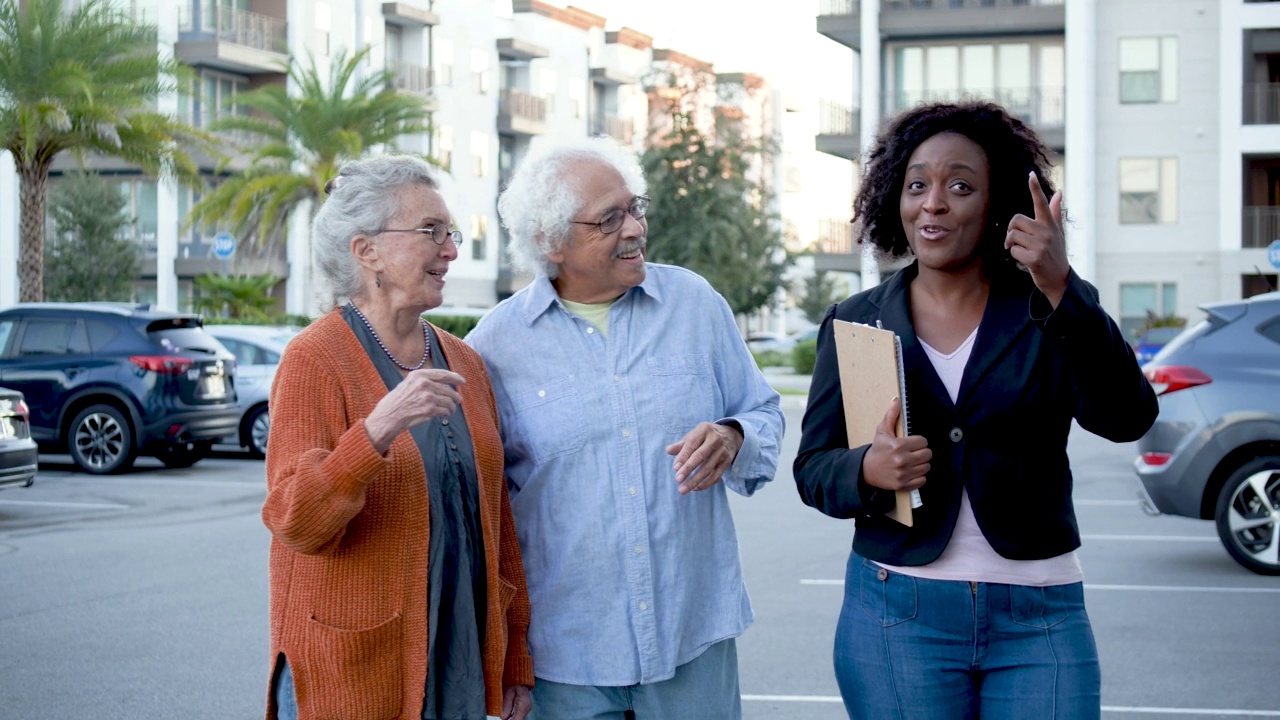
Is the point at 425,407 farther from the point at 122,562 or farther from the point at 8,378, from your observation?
the point at 8,378

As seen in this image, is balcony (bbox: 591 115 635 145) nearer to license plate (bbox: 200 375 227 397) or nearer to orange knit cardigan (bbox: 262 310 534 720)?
license plate (bbox: 200 375 227 397)

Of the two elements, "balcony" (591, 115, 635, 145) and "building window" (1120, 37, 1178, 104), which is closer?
"building window" (1120, 37, 1178, 104)

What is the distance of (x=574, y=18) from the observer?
66.6m

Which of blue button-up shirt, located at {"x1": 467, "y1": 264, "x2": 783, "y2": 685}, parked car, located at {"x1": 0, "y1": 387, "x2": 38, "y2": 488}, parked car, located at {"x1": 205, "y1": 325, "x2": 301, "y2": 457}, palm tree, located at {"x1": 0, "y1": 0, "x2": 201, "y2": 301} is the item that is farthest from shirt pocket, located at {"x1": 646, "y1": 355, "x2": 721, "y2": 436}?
palm tree, located at {"x1": 0, "y1": 0, "x2": 201, "y2": 301}

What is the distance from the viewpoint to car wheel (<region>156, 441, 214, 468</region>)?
1761cm

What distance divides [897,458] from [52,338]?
1564cm

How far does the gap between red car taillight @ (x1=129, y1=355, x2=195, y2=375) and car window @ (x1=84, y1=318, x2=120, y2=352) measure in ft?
1.38

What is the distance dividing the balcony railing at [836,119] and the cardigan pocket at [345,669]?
40.6m

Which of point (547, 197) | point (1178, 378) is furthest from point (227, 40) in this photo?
point (547, 197)

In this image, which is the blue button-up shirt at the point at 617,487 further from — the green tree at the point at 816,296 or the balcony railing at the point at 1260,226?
the green tree at the point at 816,296

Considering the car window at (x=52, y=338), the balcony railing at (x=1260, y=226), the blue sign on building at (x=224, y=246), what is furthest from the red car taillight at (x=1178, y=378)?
the balcony railing at (x=1260, y=226)

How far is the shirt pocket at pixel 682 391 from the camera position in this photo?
359cm

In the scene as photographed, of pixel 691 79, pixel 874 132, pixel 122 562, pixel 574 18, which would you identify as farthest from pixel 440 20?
pixel 874 132

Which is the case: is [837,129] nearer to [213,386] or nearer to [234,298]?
[234,298]
